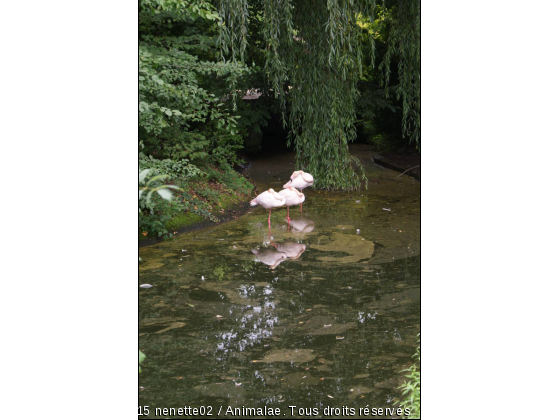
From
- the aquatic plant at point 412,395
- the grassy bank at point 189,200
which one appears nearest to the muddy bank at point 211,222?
the grassy bank at point 189,200

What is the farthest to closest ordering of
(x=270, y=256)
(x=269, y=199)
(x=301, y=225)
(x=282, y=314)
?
1. (x=301, y=225)
2. (x=269, y=199)
3. (x=270, y=256)
4. (x=282, y=314)

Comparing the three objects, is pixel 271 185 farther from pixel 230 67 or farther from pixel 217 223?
pixel 230 67

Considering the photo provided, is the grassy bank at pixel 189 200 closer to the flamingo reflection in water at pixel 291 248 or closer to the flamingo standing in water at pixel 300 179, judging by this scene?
the flamingo standing in water at pixel 300 179

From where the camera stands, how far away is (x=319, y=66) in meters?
8.32

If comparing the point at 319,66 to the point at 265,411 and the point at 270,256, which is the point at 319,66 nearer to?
the point at 270,256

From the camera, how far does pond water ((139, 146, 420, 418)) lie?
11.5ft

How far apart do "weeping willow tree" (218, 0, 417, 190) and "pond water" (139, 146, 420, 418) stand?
138cm

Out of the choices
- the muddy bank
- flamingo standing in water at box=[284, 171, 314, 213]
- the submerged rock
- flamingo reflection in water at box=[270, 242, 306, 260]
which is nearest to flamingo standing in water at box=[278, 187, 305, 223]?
flamingo standing in water at box=[284, 171, 314, 213]

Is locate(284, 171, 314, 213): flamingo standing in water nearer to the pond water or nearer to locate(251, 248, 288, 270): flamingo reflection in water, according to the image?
the pond water

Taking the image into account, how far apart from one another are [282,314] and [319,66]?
15.4 ft

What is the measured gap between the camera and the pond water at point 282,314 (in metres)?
3.52

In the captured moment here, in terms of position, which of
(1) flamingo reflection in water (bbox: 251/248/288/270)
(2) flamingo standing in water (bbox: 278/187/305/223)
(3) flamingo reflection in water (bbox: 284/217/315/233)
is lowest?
(3) flamingo reflection in water (bbox: 284/217/315/233)

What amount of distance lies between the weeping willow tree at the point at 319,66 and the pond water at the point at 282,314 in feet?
4.53

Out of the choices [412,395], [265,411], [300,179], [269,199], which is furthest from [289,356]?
[300,179]
